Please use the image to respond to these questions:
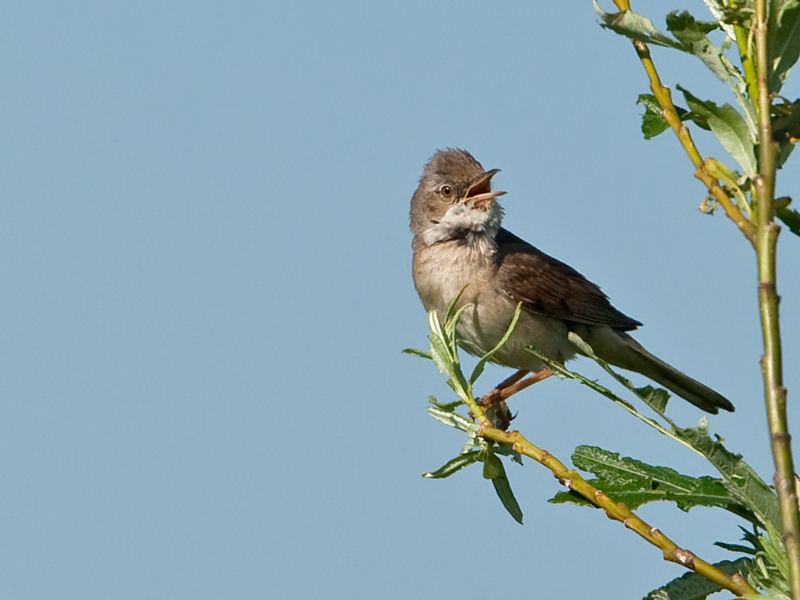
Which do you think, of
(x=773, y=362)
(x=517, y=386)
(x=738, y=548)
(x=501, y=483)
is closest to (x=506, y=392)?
(x=517, y=386)

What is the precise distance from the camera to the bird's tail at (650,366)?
23.8 ft

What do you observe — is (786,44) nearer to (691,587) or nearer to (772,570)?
(772,570)

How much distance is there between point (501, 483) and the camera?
2.86 m

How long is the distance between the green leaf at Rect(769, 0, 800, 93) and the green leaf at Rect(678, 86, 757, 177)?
0.11 metres

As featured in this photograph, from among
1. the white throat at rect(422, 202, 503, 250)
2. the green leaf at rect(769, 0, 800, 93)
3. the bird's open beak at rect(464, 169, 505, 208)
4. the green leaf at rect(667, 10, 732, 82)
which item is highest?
the bird's open beak at rect(464, 169, 505, 208)

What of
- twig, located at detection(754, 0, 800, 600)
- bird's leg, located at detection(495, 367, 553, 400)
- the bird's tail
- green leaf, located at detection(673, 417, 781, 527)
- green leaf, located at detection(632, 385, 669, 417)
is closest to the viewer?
twig, located at detection(754, 0, 800, 600)

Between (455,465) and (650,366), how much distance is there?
5.15m

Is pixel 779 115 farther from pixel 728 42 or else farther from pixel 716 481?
pixel 716 481

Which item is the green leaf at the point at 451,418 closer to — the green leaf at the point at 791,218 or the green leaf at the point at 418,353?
the green leaf at the point at 418,353

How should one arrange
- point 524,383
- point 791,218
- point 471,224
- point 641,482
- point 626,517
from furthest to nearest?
1. point 471,224
2. point 524,383
3. point 641,482
4. point 791,218
5. point 626,517

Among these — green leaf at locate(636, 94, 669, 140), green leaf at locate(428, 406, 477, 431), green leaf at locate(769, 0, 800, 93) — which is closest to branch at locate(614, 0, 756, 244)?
green leaf at locate(769, 0, 800, 93)

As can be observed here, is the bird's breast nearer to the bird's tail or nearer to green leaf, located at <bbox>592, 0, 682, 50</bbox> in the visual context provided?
the bird's tail

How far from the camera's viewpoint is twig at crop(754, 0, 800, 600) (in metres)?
1.49

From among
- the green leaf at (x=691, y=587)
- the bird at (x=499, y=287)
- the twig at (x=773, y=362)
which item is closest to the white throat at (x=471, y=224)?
the bird at (x=499, y=287)
